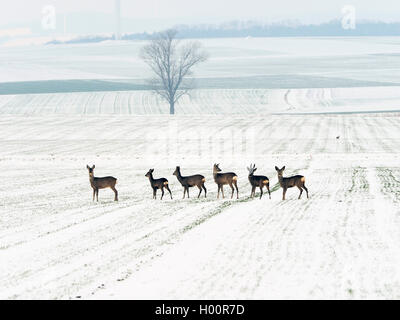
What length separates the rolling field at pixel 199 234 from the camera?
43.6 feet

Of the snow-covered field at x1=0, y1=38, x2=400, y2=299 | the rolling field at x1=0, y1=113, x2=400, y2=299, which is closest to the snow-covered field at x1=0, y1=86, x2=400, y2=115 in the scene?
the snow-covered field at x1=0, y1=38, x2=400, y2=299

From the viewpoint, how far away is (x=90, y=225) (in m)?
20.6

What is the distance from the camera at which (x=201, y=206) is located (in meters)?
24.0

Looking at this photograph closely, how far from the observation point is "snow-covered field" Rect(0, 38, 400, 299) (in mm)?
13715

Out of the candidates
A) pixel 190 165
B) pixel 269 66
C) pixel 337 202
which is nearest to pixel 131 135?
pixel 190 165

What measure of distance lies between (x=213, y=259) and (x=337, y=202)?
398 inches

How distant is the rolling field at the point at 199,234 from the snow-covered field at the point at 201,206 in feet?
0.19

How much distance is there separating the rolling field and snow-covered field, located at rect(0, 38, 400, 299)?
0.06 meters

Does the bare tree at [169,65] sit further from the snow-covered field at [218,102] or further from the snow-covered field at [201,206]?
the snow-covered field at [201,206]

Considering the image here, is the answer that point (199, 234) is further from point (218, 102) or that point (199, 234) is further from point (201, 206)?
point (218, 102)

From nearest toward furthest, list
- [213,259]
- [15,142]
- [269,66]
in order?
[213,259]
[15,142]
[269,66]

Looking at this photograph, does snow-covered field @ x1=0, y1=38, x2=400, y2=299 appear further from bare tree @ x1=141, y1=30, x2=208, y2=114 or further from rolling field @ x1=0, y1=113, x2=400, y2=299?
bare tree @ x1=141, y1=30, x2=208, y2=114
